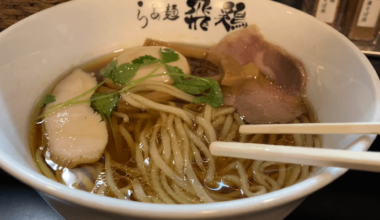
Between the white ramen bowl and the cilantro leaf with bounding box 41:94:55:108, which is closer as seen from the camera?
the white ramen bowl

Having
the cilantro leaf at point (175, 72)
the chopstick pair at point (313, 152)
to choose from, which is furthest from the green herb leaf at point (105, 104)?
the chopstick pair at point (313, 152)

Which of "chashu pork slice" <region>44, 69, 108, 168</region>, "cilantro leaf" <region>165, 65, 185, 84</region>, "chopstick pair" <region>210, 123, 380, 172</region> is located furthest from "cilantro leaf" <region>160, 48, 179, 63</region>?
"chopstick pair" <region>210, 123, 380, 172</region>

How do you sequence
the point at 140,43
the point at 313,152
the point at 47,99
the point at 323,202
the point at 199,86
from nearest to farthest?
the point at 313,152 < the point at 323,202 < the point at 47,99 < the point at 199,86 < the point at 140,43

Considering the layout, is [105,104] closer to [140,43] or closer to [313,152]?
[140,43]

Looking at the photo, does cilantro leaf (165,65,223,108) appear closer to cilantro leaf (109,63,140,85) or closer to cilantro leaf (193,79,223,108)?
cilantro leaf (193,79,223,108)

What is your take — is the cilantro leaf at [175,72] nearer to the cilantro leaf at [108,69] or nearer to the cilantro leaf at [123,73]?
the cilantro leaf at [123,73]

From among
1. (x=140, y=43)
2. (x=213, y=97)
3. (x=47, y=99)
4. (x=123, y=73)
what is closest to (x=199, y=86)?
(x=213, y=97)

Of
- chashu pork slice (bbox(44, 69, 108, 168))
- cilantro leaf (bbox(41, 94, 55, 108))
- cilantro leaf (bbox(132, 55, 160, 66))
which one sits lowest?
chashu pork slice (bbox(44, 69, 108, 168))
